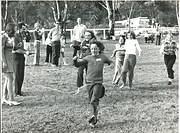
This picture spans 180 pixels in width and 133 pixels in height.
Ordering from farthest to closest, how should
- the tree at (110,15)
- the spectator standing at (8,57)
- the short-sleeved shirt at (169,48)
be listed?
the tree at (110,15), the short-sleeved shirt at (169,48), the spectator standing at (8,57)

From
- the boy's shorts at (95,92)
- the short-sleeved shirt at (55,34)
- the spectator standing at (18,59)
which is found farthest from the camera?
the short-sleeved shirt at (55,34)

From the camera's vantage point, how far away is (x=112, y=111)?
8.07 meters

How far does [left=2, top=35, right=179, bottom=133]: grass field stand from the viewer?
685 centimetres

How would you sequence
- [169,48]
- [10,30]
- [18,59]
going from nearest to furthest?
[10,30], [18,59], [169,48]

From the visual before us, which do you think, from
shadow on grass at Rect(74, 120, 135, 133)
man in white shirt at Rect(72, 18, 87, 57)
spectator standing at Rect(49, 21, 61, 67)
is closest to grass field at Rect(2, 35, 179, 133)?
shadow on grass at Rect(74, 120, 135, 133)

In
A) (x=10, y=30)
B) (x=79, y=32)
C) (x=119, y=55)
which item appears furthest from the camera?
(x=79, y=32)

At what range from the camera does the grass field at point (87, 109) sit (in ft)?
22.5

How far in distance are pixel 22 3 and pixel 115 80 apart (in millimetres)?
48056

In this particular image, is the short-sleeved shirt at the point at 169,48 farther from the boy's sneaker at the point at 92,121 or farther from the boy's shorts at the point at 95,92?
the boy's sneaker at the point at 92,121

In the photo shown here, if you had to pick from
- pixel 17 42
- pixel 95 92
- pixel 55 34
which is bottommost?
pixel 95 92

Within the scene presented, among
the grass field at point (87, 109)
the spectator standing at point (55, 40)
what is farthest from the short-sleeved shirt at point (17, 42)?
the spectator standing at point (55, 40)

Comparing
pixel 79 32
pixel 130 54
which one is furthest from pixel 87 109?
pixel 79 32

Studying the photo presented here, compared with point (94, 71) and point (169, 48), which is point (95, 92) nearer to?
point (94, 71)

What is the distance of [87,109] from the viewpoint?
8.24 metres
